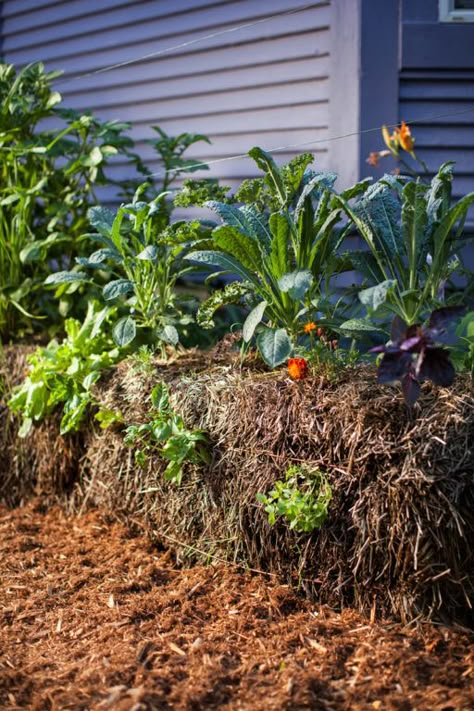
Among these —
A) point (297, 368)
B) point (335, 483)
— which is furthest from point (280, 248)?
point (335, 483)

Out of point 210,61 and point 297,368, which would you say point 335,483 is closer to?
point 297,368

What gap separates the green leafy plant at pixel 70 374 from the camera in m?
2.68

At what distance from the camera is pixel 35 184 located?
3.38m

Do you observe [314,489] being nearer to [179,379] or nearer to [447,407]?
[447,407]

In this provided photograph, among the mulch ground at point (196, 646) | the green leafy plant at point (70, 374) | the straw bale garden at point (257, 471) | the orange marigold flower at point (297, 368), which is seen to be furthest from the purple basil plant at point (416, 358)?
the green leafy plant at point (70, 374)

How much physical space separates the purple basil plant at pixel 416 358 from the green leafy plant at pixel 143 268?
928mm

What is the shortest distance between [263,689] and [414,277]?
3.93 ft

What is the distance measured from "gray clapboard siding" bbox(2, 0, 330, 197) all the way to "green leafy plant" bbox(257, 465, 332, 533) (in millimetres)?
1614

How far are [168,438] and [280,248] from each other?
2.20ft

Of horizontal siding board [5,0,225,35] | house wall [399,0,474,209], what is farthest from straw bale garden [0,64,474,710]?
horizontal siding board [5,0,225,35]

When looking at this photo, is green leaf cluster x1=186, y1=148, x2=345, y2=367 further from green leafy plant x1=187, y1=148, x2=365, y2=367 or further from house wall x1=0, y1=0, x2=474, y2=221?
house wall x1=0, y1=0, x2=474, y2=221

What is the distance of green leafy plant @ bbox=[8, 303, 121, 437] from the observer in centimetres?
268

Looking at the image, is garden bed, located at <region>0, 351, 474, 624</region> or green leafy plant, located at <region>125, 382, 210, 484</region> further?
green leafy plant, located at <region>125, 382, 210, 484</region>

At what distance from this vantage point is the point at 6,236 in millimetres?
3523
